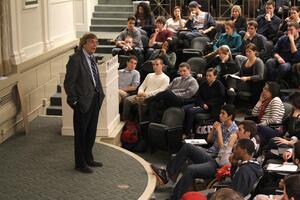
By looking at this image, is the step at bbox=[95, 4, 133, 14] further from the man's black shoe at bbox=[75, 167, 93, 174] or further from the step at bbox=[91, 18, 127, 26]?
the man's black shoe at bbox=[75, 167, 93, 174]

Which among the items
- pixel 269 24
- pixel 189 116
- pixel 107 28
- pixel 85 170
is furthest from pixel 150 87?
pixel 107 28

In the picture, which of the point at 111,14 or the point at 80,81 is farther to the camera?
the point at 111,14

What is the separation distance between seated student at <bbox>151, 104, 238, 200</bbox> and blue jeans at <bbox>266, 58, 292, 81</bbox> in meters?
2.20

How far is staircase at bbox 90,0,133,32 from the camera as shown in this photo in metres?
13.0

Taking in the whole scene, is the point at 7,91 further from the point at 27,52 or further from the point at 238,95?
the point at 238,95

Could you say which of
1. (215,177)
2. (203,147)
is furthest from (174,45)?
(215,177)

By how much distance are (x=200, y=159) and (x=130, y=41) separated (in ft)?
13.5

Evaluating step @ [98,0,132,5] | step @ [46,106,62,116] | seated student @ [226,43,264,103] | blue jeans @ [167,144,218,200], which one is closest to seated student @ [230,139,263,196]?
blue jeans @ [167,144,218,200]

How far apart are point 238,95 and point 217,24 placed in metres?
2.45

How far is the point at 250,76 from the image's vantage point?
9102 mm

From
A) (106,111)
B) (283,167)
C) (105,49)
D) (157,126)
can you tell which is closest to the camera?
(283,167)

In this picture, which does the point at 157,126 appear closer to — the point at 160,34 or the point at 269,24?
the point at 160,34

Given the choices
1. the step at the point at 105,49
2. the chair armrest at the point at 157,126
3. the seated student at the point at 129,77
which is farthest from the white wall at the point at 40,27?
the chair armrest at the point at 157,126

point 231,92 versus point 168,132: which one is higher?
point 231,92
